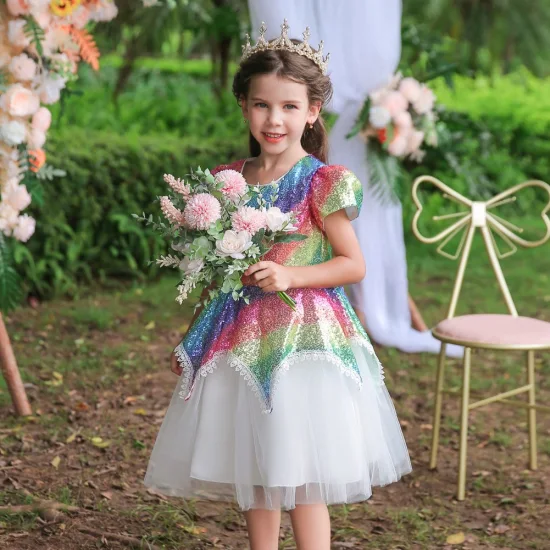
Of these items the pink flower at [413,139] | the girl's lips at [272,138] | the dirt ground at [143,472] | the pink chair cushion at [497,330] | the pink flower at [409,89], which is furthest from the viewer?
the pink flower at [413,139]

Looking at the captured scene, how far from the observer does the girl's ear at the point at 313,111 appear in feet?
8.51

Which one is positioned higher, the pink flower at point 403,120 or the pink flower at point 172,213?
the pink flower at point 403,120

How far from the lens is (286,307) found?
2.50 m

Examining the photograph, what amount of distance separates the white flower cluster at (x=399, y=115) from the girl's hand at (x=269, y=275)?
2872 mm

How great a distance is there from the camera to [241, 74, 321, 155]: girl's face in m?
2.49

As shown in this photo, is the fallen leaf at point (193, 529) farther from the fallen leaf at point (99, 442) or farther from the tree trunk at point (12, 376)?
the tree trunk at point (12, 376)

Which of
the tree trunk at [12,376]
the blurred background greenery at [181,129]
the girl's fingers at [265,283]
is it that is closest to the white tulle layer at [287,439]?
the girl's fingers at [265,283]

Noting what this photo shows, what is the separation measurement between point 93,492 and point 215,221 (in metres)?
1.57

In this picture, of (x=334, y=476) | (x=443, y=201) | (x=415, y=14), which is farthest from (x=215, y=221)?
(x=415, y=14)

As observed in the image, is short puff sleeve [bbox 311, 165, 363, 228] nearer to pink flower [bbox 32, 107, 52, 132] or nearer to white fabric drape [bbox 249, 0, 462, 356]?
pink flower [bbox 32, 107, 52, 132]

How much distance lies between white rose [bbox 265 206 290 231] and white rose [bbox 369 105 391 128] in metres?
2.86

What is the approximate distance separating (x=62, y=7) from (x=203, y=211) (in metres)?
1.92

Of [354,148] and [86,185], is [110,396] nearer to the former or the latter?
[354,148]

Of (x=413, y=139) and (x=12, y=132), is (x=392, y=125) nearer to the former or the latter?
(x=413, y=139)
